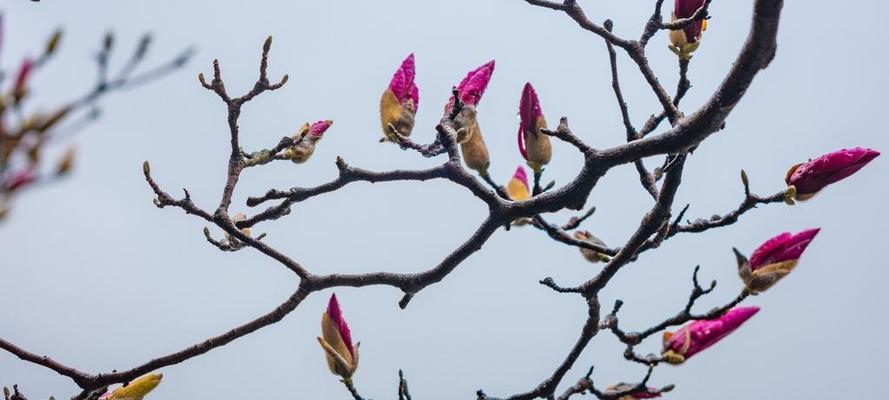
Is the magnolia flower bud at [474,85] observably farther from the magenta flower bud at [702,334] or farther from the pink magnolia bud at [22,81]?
the pink magnolia bud at [22,81]

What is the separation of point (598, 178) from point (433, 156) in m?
0.60

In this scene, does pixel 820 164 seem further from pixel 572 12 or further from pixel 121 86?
pixel 121 86

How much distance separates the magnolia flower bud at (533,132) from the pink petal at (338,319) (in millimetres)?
805

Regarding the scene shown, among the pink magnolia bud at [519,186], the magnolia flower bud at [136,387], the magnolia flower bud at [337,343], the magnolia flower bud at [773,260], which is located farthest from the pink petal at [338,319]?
the magnolia flower bud at [773,260]

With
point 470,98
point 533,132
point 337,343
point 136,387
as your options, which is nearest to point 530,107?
point 533,132

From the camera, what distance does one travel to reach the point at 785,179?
2.60 meters

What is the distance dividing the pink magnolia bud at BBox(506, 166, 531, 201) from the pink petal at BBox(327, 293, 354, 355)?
92cm

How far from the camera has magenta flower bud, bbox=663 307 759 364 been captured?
2.62m

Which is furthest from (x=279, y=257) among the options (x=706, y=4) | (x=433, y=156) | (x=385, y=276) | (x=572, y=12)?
(x=706, y=4)

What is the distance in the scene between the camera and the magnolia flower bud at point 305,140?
10.2ft

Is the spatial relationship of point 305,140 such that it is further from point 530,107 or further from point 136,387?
point 136,387

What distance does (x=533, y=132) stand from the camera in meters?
2.65

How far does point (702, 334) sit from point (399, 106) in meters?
1.27

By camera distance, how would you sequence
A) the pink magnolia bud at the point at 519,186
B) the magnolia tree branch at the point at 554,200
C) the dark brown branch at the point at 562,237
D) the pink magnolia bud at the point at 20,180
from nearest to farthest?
the pink magnolia bud at the point at 20,180
the magnolia tree branch at the point at 554,200
the dark brown branch at the point at 562,237
the pink magnolia bud at the point at 519,186
